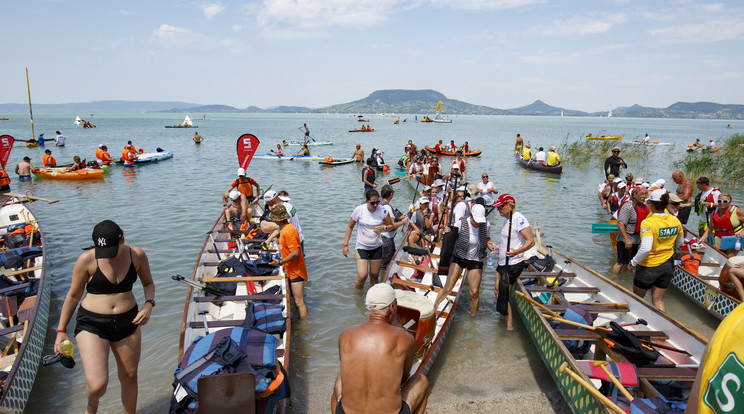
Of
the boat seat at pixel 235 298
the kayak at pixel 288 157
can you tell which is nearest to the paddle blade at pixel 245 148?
the boat seat at pixel 235 298

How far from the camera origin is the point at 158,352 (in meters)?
6.41

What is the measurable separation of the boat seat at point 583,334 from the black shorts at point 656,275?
1184 mm

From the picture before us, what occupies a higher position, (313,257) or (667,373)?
(667,373)

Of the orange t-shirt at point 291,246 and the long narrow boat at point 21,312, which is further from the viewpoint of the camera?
the orange t-shirt at point 291,246

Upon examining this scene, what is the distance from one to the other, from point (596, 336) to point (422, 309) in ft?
7.81

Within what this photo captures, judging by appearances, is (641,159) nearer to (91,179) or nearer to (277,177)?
(277,177)

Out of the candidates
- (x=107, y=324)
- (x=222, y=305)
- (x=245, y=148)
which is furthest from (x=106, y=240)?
(x=245, y=148)

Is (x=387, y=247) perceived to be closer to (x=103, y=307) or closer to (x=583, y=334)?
(x=583, y=334)

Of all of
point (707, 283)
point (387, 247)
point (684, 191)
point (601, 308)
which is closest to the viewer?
point (601, 308)

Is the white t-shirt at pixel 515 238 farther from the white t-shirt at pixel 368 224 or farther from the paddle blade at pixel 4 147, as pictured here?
the paddle blade at pixel 4 147

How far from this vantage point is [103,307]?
3799 mm

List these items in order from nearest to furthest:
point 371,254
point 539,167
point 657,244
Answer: point 657,244, point 371,254, point 539,167

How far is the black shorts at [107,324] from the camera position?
148 inches

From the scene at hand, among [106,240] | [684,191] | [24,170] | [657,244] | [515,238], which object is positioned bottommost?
[24,170]
